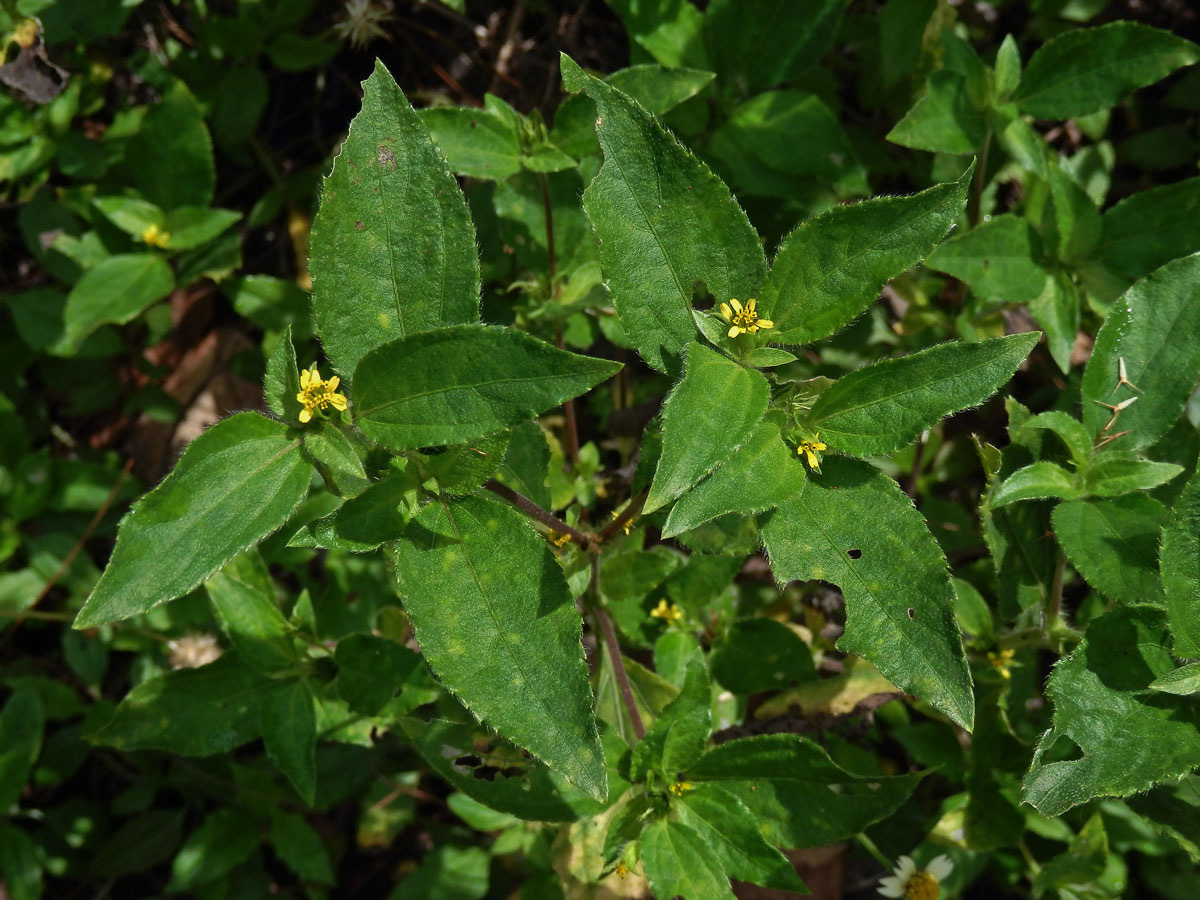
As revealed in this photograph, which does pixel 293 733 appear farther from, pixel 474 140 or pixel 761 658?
pixel 474 140

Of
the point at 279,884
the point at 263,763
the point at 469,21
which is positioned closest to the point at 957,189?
the point at 469,21

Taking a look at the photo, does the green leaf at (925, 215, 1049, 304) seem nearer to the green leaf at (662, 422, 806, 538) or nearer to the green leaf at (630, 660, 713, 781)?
the green leaf at (662, 422, 806, 538)

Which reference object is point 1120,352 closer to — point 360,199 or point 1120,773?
point 1120,773

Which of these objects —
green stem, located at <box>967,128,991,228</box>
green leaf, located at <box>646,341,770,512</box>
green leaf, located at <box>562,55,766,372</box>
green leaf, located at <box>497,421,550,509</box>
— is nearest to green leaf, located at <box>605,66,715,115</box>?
green leaf, located at <box>562,55,766,372</box>

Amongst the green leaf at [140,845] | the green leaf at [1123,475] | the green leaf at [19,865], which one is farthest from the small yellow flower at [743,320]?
the green leaf at [19,865]

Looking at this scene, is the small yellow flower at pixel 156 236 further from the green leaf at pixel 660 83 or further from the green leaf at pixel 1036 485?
the green leaf at pixel 1036 485

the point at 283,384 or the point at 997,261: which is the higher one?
the point at 283,384

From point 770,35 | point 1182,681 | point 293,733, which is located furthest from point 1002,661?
point 770,35
